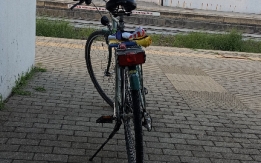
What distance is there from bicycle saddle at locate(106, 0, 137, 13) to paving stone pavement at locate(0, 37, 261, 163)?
1.37 metres

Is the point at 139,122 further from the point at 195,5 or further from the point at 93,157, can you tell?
the point at 195,5

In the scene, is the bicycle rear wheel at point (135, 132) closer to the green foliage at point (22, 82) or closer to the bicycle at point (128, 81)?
the bicycle at point (128, 81)

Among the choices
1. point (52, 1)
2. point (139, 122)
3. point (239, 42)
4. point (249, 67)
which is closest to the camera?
point (139, 122)

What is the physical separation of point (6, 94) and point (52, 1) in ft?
62.5

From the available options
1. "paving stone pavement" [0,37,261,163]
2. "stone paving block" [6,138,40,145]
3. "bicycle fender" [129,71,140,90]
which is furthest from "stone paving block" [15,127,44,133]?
"bicycle fender" [129,71,140,90]

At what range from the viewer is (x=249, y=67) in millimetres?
9625

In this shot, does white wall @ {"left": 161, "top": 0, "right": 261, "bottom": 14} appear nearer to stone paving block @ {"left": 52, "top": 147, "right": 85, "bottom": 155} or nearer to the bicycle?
stone paving block @ {"left": 52, "top": 147, "right": 85, "bottom": 155}

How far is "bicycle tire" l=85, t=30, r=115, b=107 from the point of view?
5062 millimetres

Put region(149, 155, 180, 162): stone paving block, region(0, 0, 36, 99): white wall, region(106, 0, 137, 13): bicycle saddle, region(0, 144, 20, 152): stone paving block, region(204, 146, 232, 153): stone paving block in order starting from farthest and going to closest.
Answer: region(0, 0, 36, 99): white wall < region(204, 146, 232, 153): stone paving block < region(149, 155, 180, 162): stone paving block < region(0, 144, 20, 152): stone paving block < region(106, 0, 137, 13): bicycle saddle

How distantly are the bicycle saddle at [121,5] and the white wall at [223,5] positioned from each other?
31.3m

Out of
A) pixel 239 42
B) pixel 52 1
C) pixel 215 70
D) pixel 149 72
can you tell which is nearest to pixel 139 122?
pixel 149 72

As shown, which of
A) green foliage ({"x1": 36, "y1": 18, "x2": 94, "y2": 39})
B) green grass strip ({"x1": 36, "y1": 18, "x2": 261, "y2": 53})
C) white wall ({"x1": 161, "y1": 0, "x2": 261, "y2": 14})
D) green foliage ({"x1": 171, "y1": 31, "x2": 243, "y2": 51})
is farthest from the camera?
white wall ({"x1": 161, "y1": 0, "x2": 261, "y2": 14})

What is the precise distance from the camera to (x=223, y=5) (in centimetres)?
3578

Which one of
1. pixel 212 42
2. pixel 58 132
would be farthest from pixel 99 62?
pixel 212 42
